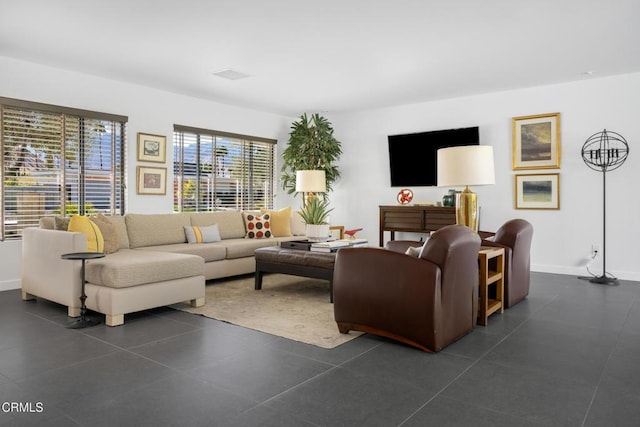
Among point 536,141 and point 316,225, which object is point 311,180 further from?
point 536,141

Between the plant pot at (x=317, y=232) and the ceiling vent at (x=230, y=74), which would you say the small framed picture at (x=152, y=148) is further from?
the plant pot at (x=317, y=232)

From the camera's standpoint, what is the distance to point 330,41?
4.42 meters

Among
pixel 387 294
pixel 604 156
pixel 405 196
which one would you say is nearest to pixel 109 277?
pixel 387 294

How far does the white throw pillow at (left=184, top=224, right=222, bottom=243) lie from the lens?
5.61 meters

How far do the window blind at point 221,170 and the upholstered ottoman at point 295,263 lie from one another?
2509 millimetres

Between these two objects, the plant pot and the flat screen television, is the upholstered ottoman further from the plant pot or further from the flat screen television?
the flat screen television

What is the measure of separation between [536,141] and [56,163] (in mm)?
6111

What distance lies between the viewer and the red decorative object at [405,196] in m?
7.21

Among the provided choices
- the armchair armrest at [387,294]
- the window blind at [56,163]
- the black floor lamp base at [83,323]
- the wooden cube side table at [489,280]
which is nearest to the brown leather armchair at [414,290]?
the armchair armrest at [387,294]

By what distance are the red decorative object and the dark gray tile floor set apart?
3645 mm

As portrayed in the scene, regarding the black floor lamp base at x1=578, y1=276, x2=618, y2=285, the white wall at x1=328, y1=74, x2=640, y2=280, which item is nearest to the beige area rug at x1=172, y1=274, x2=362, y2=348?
the white wall at x1=328, y1=74, x2=640, y2=280

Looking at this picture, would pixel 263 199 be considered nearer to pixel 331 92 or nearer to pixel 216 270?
pixel 331 92

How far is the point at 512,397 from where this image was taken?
227 cm

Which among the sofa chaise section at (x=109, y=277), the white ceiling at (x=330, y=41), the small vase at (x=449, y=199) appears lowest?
the sofa chaise section at (x=109, y=277)
